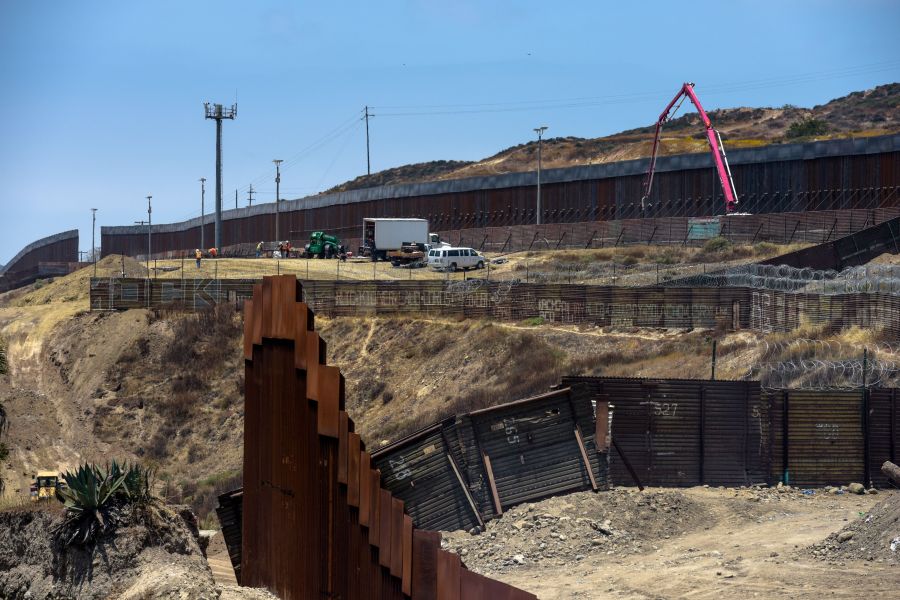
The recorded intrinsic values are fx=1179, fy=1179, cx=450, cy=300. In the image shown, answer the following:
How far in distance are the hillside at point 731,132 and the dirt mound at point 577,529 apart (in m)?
101

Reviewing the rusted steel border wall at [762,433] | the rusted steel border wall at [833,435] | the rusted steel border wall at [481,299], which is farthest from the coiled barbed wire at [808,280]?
the rusted steel border wall at [762,433]

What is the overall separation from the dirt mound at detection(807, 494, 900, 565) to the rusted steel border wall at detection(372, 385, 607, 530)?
6.23 meters

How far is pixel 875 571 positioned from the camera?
1574 cm

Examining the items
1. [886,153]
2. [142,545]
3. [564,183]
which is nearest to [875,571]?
[142,545]

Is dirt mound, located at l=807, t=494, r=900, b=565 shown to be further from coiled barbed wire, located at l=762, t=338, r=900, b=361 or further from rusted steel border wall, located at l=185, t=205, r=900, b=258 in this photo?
rusted steel border wall, located at l=185, t=205, r=900, b=258

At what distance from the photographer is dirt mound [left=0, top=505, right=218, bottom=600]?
46.3 feet

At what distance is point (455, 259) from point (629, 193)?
728 inches

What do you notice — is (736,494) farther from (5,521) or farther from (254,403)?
(5,521)

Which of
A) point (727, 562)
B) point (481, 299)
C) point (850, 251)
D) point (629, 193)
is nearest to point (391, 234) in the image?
point (629, 193)

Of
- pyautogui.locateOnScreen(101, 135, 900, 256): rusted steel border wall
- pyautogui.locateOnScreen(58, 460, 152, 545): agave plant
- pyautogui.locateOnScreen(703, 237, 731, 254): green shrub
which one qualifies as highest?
pyautogui.locateOnScreen(101, 135, 900, 256): rusted steel border wall

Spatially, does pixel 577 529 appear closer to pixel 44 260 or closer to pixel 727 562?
pixel 727 562

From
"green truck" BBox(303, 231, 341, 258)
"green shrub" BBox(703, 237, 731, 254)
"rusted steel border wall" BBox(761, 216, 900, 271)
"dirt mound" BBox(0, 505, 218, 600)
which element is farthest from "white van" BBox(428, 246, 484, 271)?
"dirt mound" BBox(0, 505, 218, 600)

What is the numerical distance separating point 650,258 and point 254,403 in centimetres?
5221

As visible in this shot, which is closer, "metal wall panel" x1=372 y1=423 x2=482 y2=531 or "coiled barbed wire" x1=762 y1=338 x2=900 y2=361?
"metal wall panel" x1=372 y1=423 x2=482 y2=531
